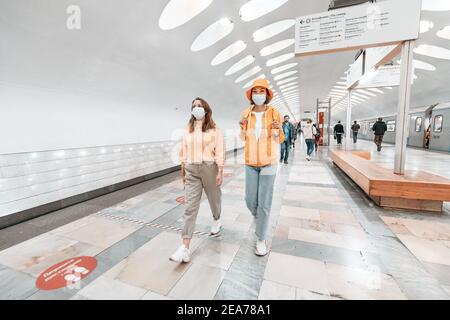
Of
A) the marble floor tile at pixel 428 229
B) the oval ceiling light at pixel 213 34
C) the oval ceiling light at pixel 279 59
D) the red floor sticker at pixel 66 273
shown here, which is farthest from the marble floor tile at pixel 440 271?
the oval ceiling light at pixel 279 59

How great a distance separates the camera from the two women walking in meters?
2.31

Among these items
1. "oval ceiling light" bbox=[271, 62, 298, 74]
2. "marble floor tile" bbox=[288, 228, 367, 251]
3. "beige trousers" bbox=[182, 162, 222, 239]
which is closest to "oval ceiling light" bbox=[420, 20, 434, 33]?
"oval ceiling light" bbox=[271, 62, 298, 74]

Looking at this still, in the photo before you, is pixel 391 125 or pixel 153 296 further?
pixel 391 125

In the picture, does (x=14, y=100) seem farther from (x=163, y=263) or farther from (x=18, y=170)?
(x=163, y=263)

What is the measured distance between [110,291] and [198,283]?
793 millimetres

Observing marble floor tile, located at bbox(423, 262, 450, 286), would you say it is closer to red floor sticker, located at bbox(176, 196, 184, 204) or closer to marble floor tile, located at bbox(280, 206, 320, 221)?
marble floor tile, located at bbox(280, 206, 320, 221)

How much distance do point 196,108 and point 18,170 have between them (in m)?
3.42

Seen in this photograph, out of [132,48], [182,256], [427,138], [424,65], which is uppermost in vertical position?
[424,65]

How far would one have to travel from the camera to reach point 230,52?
7.57 metres

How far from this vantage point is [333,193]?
4852 millimetres

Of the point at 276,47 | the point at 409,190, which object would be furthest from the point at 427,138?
the point at 409,190

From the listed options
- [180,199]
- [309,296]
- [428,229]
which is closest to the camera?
[309,296]

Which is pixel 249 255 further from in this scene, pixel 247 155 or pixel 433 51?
pixel 433 51
